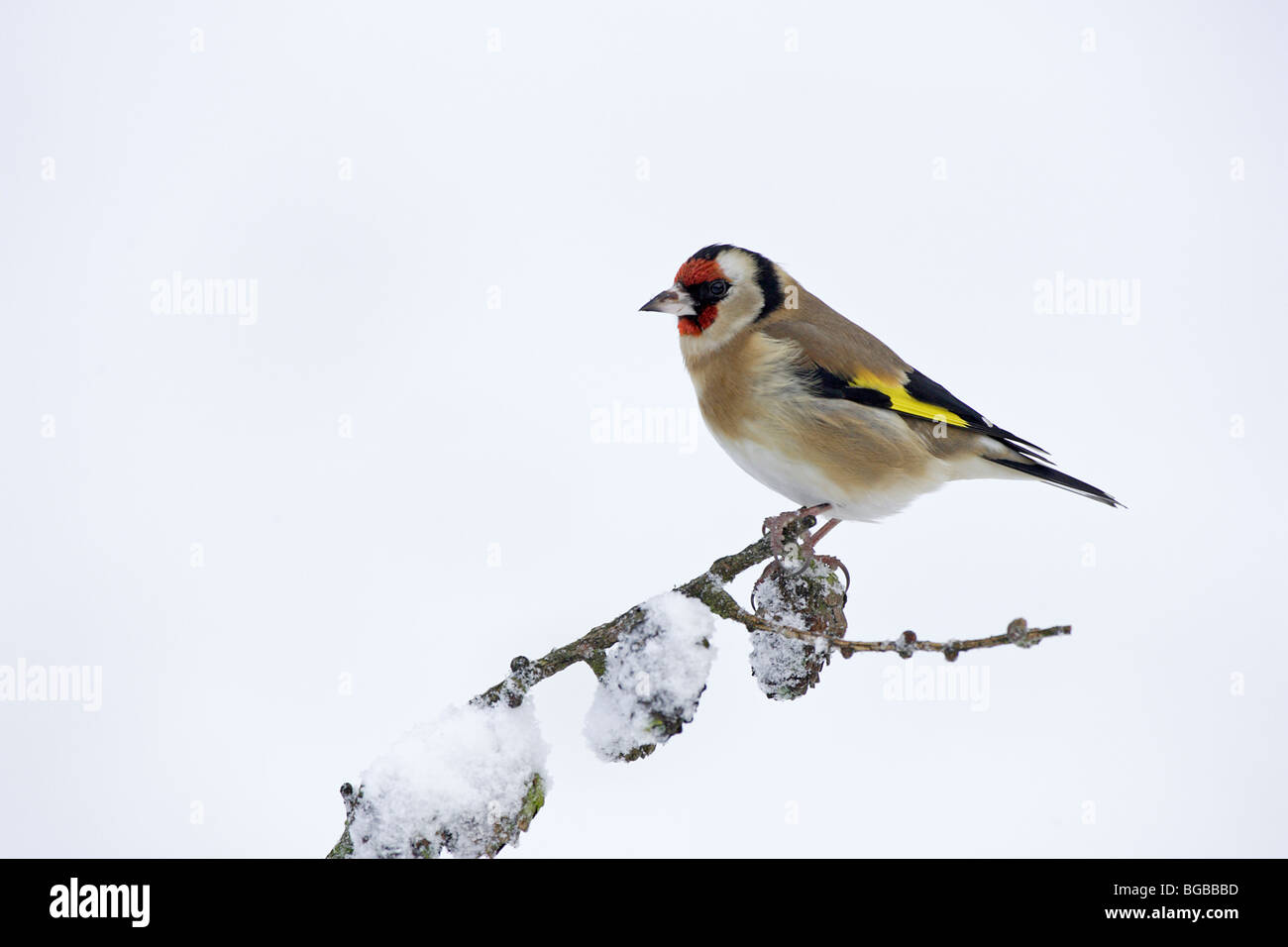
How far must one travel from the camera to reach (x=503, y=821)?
56.9 inches

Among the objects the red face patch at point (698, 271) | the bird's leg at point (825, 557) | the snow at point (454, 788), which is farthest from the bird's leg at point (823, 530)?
the snow at point (454, 788)

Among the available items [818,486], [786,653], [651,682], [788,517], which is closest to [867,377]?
[818,486]

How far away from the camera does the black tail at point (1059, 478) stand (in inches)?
118

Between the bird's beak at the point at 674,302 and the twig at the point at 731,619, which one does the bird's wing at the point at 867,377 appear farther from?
the twig at the point at 731,619

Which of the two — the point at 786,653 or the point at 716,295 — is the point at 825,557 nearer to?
the point at 786,653

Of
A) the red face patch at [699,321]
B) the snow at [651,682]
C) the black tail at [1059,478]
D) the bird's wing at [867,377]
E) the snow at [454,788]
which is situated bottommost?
the snow at [454,788]

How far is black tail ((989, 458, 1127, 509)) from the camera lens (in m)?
3.00

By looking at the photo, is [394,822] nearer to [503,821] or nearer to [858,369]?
[503,821]

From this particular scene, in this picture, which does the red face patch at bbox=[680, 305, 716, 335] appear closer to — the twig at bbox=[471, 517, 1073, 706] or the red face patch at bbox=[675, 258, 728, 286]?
the red face patch at bbox=[675, 258, 728, 286]

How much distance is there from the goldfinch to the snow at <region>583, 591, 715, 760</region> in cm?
153

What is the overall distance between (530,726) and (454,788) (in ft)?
0.51

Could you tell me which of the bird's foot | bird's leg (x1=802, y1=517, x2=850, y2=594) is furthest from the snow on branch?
bird's leg (x1=802, y1=517, x2=850, y2=594)

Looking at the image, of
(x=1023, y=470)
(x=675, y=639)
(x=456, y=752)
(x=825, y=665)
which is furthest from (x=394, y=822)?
(x=1023, y=470)
